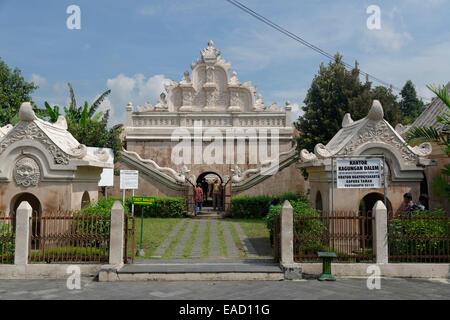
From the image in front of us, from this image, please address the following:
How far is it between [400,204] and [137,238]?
28.9 feet

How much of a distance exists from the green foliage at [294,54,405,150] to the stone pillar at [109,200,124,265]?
11.6m

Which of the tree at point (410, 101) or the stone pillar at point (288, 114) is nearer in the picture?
the stone pillar at point (288, 114)

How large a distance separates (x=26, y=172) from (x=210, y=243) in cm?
611

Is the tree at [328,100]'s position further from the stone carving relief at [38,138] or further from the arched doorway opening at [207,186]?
the arched doorway opening at [207,186]

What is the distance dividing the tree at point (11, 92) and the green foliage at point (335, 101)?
55.4 feet

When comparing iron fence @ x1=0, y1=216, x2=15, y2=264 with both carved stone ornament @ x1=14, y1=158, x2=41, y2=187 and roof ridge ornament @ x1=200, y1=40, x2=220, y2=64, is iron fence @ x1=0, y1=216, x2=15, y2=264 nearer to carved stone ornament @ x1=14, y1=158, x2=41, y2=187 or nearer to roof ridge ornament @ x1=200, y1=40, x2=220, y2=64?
carved stone ornament @ x1=14, y1=158, x2=41, y2=187

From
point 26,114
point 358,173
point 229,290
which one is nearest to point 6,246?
point 26,114

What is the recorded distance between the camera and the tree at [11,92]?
21719 mm

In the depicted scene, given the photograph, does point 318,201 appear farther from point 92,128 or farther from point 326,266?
point 92,128

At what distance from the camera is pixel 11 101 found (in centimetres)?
2366

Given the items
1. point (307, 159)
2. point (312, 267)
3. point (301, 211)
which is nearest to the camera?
point (312, 267)

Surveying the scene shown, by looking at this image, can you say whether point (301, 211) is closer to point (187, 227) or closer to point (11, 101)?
point (187, 227)

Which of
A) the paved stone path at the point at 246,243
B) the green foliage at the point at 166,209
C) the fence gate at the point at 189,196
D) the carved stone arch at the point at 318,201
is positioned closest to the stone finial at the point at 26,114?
the paved stone path at the point at 246,243

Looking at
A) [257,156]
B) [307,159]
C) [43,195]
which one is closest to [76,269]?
[43,195]
